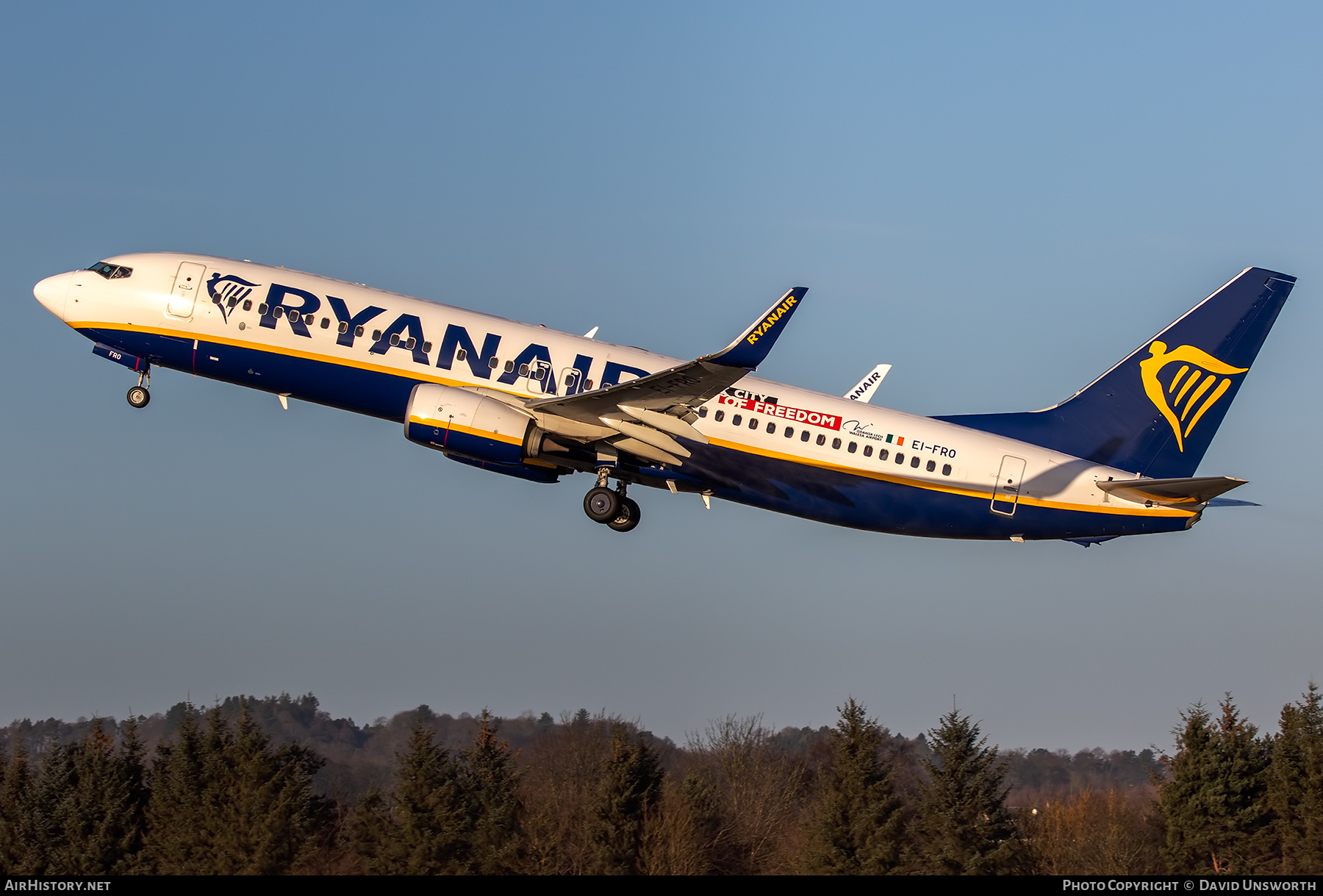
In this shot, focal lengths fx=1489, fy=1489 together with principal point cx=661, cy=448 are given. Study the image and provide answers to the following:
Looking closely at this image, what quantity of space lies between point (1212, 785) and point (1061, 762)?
38013mm

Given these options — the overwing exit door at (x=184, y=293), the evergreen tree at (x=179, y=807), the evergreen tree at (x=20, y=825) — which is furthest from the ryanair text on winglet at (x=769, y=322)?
the evergreen tree at (x=20, y=825)

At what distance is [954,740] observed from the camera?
2039 inches

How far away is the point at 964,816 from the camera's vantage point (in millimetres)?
49781

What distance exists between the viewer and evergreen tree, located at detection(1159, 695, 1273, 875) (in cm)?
5131

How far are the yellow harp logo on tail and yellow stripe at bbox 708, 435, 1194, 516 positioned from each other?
284 cm

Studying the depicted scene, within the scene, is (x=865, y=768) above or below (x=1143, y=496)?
below

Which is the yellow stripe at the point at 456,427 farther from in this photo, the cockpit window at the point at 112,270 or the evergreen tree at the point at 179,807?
the evergreen tree at the point at 179,807

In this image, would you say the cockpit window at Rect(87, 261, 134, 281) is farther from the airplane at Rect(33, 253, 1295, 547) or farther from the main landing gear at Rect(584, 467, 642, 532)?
the main landing gear at Rect(584, 467, 642, 532)

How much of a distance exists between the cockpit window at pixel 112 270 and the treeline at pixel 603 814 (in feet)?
54.6

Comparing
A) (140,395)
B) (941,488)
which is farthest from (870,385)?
(140,395)

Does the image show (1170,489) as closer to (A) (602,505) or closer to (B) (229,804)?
(A) (602,505)

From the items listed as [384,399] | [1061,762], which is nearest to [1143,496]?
[384,399]

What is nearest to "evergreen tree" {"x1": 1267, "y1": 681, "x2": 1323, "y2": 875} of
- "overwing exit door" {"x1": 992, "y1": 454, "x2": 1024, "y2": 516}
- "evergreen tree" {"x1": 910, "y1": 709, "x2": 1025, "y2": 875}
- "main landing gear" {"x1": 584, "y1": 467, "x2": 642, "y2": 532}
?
"evergreen tree" {"x1": 910, "y1": 709, "x2": 1025, "y2": 875}
